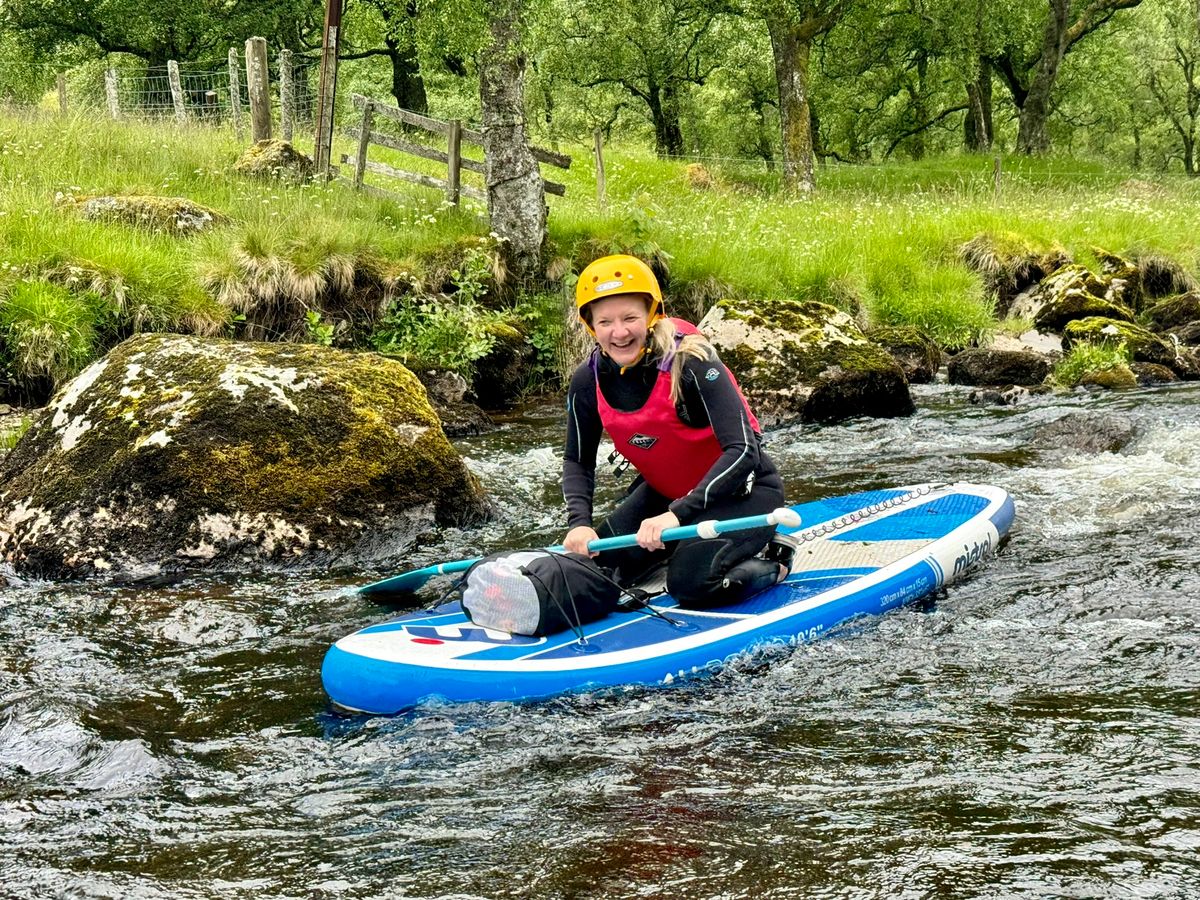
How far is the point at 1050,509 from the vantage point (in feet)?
20.5

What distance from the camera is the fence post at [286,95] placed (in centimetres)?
1512

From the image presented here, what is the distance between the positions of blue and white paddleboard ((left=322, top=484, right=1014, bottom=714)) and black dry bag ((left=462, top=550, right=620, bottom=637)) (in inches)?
2.3

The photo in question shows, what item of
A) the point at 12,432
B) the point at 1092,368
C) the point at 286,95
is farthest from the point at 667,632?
the point at 286,95

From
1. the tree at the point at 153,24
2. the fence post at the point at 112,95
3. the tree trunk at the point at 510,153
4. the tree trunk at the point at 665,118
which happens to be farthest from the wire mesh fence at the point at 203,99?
the tree trunk at the point at 665,118

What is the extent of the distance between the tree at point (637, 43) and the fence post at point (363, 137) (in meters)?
12.5

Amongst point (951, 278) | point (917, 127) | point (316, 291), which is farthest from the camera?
point (917, 127)

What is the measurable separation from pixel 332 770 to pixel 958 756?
80.1 inches

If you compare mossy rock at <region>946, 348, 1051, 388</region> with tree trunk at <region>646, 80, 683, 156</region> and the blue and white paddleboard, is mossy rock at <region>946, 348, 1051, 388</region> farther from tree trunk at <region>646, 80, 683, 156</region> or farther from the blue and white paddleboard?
tree trunk at <region>646, 80, 683, 156</region>

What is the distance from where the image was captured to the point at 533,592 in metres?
4.30

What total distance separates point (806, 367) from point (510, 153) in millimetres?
3934

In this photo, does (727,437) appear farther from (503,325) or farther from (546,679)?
(503,325)

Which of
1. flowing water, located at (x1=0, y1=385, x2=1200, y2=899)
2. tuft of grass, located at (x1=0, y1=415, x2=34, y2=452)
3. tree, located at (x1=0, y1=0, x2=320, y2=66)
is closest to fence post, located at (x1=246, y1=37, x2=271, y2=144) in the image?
tuft of grass, located at (x1=0, y1=415, x2=34, y2=452)

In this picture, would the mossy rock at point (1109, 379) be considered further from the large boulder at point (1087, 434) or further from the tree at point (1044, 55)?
the tree at point (1044, 55)

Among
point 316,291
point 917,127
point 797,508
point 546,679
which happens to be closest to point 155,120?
point 316,291
